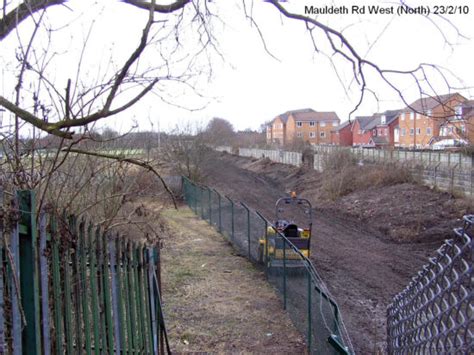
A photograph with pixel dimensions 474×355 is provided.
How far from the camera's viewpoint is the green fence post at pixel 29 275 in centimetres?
223

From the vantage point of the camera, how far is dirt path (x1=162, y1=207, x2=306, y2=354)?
267 inches

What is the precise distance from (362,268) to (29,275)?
469 inches

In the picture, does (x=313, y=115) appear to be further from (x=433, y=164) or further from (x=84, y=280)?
(x=84, y=280)

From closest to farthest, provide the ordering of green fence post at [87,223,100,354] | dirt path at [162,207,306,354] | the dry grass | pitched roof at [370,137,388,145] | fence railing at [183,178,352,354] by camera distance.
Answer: green fence post at [87,223,100,354] → fence railing at [183,178,352,354] → dirt path at [162,207,306,354] → the dry grass → pitched roof at [370,137,388,145]

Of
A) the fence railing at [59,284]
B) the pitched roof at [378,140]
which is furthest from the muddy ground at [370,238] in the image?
the pitched roof at [378,140]

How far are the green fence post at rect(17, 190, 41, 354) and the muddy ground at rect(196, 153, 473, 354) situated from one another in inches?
217

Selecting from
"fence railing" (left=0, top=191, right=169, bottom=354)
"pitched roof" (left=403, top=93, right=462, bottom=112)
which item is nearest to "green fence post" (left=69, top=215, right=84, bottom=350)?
"fence railing" (left=0, top=191, right=169, bottom=354)

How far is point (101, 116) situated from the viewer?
9.96 ft

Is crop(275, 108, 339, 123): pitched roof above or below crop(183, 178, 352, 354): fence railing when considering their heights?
above

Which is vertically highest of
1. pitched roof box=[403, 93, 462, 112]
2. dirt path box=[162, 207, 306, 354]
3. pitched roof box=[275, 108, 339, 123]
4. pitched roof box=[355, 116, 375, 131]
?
pitched roof box=[275, 108, 339, 123]

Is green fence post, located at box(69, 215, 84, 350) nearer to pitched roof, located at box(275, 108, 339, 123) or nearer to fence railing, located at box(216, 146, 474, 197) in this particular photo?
fence railing, located at box(216, 146, 474, 197)

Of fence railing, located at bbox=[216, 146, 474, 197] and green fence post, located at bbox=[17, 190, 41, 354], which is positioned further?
fence railing, located at bbox=[216, 146, 474, 197]

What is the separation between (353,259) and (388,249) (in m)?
2.60

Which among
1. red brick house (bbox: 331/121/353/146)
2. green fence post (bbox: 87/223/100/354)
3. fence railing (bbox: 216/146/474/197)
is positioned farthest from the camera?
red brick house (bbox: 331/121/353/146)
